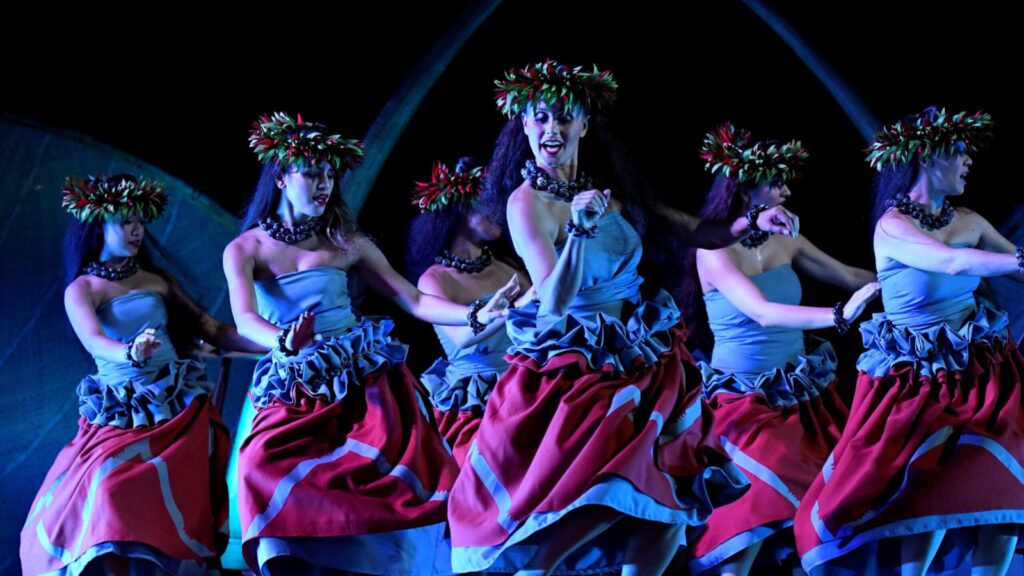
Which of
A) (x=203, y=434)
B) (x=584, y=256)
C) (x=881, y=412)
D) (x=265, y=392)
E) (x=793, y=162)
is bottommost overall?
(x=203, y=434)

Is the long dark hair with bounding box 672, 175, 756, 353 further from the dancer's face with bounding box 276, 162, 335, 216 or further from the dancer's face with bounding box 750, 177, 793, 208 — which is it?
the dancer's face with bounding box 276, 162, 335, 216

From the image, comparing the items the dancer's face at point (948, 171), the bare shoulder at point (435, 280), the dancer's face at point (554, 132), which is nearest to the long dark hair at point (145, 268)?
the bare shoulder at point (435, 280)

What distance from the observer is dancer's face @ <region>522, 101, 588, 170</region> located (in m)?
3.67

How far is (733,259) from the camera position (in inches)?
179

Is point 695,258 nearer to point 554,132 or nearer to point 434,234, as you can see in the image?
point 434,234

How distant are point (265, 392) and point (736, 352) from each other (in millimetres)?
1620

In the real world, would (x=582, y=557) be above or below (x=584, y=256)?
below

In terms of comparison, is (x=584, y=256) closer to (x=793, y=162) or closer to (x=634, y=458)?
(x=634, y=458)

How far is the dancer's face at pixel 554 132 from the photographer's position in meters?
3.67

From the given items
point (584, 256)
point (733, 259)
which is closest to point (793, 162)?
point (733, 259)

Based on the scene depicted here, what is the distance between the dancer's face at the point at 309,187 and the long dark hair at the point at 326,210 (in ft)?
0.15

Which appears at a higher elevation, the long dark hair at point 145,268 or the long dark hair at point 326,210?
the long dark hair at point 326,210

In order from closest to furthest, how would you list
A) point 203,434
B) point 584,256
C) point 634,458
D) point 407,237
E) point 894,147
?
point 634,458
point 584,256
point 894,147
point 203,434
point 407,237

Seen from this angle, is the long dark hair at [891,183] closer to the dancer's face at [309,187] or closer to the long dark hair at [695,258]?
the long dark hair at [695,258]
